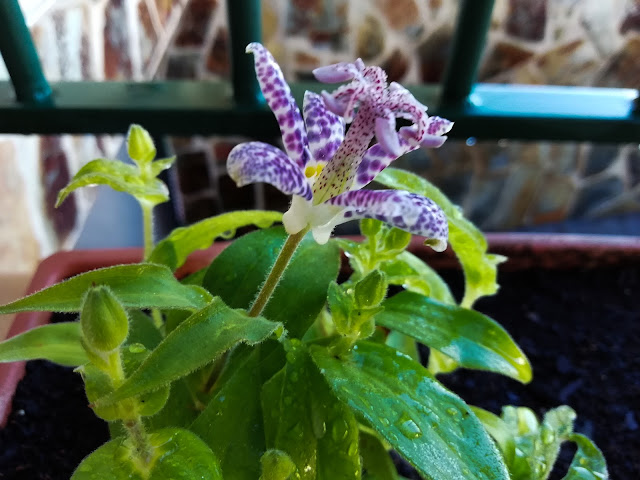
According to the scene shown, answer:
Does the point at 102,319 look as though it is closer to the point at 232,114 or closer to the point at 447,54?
the point at 232,114

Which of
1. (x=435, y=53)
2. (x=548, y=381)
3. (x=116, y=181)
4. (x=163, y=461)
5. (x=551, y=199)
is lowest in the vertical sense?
(x=551, y=199)

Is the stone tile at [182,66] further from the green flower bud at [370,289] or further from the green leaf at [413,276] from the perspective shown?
the green flower bud at [370,289]

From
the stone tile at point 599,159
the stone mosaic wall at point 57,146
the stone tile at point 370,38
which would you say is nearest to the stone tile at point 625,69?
the stone tile at point 599,159

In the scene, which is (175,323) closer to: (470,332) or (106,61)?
(470,332)

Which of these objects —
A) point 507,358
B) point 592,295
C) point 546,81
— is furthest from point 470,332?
point 546,81

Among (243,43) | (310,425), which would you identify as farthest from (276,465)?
(243,43)

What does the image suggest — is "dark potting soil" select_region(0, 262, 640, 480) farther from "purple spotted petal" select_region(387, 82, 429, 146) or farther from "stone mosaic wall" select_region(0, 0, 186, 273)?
"purple spotted petal" select_region(387, 82, 429, 146)
